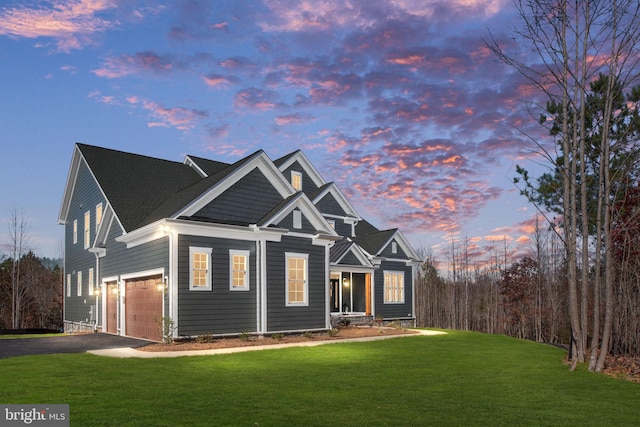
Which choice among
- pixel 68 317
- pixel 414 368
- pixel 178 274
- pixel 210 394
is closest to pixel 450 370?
pixel 414 368

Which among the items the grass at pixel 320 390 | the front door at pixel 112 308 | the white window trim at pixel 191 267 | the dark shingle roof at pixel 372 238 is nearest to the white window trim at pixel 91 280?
the front door at pixel 112 308

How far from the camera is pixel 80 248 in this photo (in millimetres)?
28094

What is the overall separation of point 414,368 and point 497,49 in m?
8.41

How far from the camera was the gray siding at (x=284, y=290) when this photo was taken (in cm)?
2027

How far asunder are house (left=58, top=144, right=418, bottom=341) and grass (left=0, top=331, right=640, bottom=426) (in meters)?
4.40

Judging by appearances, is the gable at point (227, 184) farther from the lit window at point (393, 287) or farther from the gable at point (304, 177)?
the lit window at point (393, 287)

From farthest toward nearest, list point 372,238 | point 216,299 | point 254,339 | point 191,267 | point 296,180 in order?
point 372,238 → point 296,180 → point 254,339 → point 216,299 → point 191,267

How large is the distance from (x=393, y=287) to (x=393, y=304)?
3.27 ft

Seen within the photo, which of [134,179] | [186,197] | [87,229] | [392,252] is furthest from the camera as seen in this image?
[392,252]

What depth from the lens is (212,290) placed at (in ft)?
61.4

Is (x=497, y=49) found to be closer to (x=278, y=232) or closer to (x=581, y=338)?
(x=581, y=338)

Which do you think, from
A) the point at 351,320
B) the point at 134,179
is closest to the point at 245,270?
the point at 134,179

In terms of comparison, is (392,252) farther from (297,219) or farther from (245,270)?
(245,270)

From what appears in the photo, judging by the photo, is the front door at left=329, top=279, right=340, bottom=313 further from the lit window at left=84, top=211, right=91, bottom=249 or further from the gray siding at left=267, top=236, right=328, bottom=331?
the lit window at left=84, top=211, right=91, bottom=249
